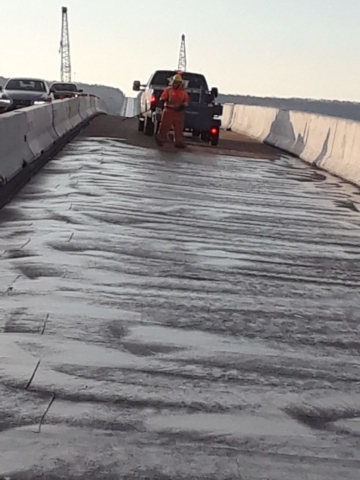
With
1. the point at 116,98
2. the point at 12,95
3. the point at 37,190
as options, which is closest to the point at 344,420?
the point at 37,190

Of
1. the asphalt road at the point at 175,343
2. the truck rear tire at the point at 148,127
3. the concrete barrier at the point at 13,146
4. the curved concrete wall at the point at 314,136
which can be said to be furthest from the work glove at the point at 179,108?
the asphalt road at the point at 175,343

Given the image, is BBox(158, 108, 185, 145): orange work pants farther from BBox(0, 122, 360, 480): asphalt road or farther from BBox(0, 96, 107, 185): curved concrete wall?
BBox(0, 122, 360, 480): asphalt road

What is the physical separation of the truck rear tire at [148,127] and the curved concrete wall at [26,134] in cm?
320

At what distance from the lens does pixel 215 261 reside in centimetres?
734

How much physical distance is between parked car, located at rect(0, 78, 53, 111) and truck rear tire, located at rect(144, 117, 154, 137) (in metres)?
10.5

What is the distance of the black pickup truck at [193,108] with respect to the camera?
22469mm

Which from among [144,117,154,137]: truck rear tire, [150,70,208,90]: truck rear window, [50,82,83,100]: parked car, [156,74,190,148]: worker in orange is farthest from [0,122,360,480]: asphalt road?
[50,82,83,100]: parked car

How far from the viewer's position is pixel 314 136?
1958 cm

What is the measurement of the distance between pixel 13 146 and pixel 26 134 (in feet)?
5.38

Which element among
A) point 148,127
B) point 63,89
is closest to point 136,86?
point 148,127

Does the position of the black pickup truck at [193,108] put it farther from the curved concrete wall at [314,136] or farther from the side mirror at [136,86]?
the curved concrete wall at [314,136]

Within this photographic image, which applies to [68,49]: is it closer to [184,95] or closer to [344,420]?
[184,95]

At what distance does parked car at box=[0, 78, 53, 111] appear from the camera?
3397cm

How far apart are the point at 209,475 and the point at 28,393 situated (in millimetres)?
1116
